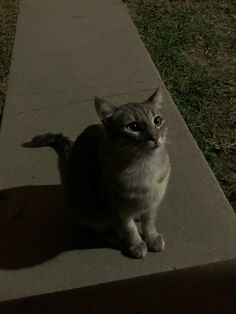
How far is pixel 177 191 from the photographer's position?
3.46m

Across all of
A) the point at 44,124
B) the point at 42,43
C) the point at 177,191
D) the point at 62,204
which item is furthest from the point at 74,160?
the point at 42,43

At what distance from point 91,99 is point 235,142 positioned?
1177 millimetres

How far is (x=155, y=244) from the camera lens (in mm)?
3076

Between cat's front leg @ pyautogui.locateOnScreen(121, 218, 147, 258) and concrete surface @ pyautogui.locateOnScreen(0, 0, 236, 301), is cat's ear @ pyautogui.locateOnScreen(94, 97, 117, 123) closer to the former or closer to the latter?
cat's front leg @ pyautogui.locateOnScreen(121, 218, 147, 258)

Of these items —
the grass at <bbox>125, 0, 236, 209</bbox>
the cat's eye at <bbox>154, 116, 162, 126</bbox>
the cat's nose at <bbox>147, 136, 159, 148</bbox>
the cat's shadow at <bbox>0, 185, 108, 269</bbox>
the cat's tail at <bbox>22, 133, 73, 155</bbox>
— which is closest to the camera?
the cat's nose at <bbox>147, 136, 159, 148</bbox>

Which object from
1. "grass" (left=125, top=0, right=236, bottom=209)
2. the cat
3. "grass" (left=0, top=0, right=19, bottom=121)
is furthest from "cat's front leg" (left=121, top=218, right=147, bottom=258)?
"grass" (left=0, top=0, right=19, bottom=121)

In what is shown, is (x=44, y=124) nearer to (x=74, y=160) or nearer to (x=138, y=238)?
(x=74, y=160)

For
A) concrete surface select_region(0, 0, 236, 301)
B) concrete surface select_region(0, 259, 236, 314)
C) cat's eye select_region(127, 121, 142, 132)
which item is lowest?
concrete surface select_region(0, 0, 236, 301)

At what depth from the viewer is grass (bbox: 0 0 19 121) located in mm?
4689

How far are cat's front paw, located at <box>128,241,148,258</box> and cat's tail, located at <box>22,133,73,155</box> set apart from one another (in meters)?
0.92

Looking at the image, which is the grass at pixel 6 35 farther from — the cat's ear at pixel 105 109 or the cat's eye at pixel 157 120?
the cat's eye at pixel 157 120

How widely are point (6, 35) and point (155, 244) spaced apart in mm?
3105

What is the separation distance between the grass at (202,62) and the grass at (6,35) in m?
1.21

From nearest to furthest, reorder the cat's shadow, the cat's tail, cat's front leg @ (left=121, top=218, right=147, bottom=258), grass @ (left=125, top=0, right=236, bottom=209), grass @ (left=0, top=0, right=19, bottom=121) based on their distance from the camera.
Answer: cat's front leg @ (left=121, top=218, right=147, bottom=258), the cat's shadow, the cat's tail, grass @ (left=125, top=0, right=236, bottom=209), grass @ (left=0, top=0, right=19, bottom=121)
